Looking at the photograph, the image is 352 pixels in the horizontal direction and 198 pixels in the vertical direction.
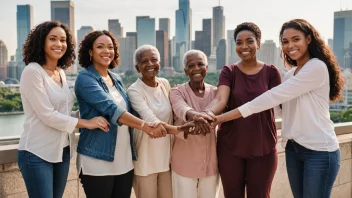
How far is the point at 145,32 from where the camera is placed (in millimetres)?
79375

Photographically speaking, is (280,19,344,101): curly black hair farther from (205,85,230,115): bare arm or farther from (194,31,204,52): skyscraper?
(194,31,204,52): skyscraper

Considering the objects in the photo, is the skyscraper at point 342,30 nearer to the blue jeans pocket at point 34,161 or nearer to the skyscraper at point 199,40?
the skyscraper at point 199,40

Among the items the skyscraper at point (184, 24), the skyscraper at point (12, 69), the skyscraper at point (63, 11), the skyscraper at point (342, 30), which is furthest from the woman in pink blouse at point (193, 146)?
the skyscraper at point (342, 30)

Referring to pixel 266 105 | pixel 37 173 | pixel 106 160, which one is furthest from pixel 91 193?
pixel 266 105

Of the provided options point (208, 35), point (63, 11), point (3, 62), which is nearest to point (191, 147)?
point (3, 62)

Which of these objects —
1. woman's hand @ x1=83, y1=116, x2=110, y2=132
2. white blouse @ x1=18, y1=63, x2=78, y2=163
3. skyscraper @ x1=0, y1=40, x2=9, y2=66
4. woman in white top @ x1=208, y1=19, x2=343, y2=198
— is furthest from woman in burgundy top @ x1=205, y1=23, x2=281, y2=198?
skyscraper @ x1=0, y1=40, x2=9, y2=66

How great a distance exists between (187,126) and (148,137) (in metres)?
0.29

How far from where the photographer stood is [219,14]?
94.9 metres

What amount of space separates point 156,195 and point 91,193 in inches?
20.0

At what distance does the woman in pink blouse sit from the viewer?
247 centimetres

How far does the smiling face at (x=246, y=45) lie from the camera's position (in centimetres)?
251

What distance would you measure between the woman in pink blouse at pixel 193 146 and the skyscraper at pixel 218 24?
8240 cm

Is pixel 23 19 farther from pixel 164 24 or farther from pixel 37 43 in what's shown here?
pixel 37 43

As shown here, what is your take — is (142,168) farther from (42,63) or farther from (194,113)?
(42,63)
